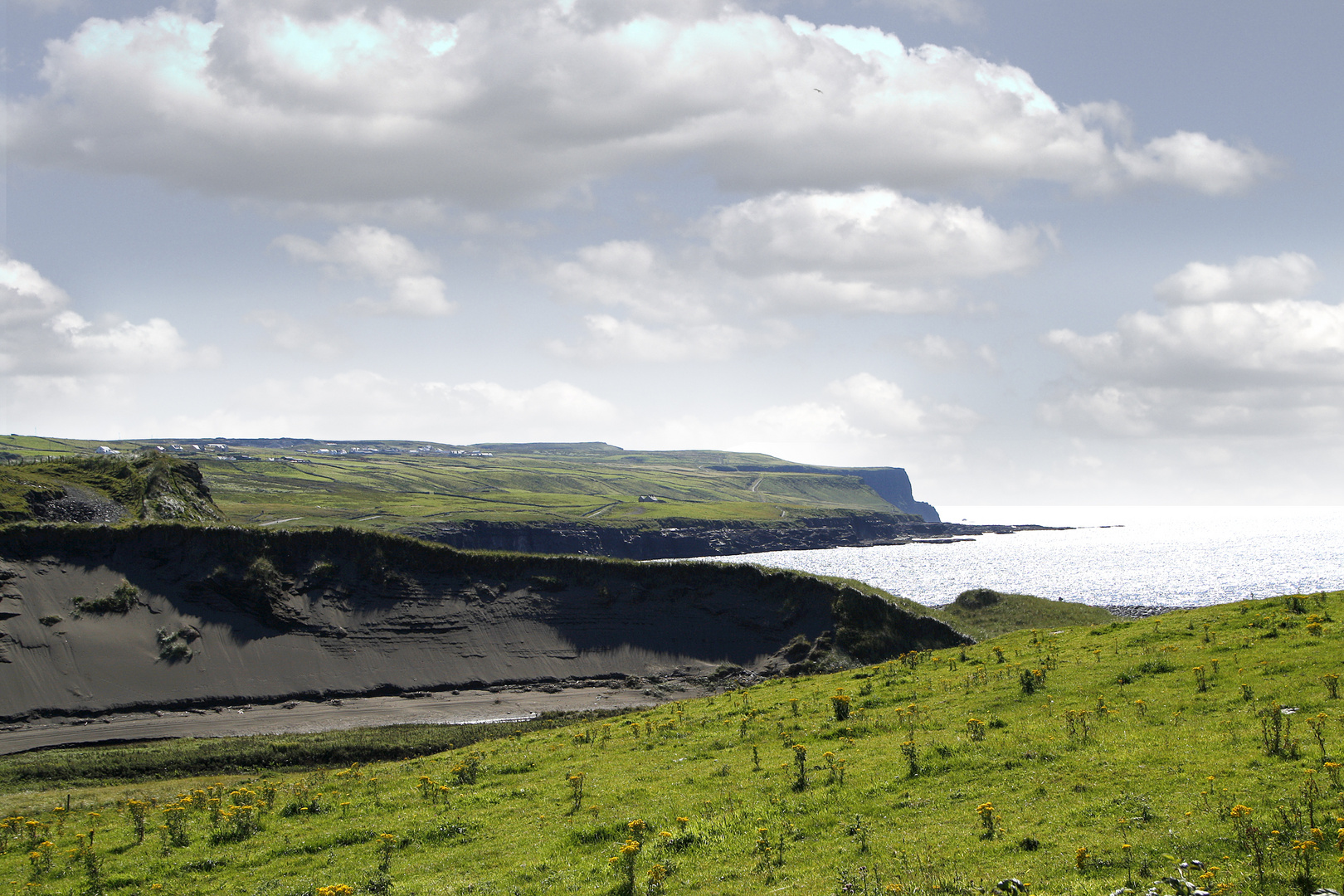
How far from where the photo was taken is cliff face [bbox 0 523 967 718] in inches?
2419

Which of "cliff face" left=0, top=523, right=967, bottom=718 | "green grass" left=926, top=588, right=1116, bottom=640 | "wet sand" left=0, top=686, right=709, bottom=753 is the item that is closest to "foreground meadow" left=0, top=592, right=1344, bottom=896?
"wet sand" left=0, top=686, right=709, bottom=753

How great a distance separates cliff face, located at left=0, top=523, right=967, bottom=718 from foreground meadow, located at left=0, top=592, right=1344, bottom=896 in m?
30.9

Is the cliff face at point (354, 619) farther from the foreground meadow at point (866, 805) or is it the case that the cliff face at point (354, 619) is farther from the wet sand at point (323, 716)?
the foreground meadow at point (866, 805)

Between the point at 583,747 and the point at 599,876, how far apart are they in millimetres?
15920

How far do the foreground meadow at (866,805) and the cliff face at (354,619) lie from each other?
101 feet

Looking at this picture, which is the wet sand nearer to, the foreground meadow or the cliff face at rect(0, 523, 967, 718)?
the cliff face at rect(0, 523, 967, 718)

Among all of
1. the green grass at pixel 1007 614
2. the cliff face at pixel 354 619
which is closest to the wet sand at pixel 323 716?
the cliff face at pixel 354 619

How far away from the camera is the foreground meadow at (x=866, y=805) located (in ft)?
49.0

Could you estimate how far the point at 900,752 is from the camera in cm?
2362

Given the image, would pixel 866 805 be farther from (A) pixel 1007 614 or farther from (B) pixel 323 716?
(A) pixel 1007 614

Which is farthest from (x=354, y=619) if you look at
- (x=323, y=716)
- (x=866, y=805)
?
(x=866, y=805)

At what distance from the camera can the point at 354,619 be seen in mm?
71625

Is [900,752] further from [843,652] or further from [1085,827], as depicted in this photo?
[843,652]

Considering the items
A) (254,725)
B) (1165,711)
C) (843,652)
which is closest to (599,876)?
(1165,711)
